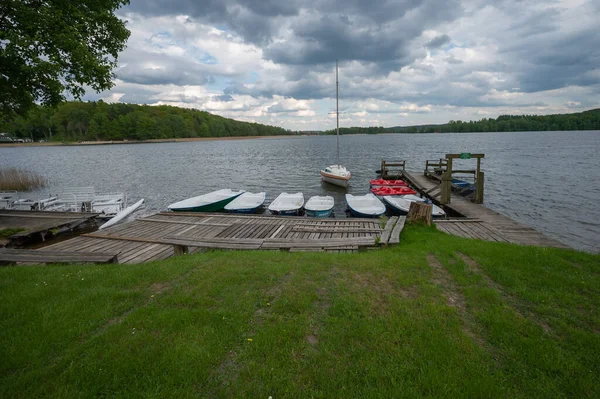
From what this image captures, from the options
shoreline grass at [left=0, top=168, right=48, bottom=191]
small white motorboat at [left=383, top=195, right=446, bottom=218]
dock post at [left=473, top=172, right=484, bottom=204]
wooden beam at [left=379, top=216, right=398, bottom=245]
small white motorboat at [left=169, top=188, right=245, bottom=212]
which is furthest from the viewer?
shoreline grass at [left=0, top=168, right=48, bottom=191]

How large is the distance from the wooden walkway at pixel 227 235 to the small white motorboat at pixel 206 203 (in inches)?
69.4

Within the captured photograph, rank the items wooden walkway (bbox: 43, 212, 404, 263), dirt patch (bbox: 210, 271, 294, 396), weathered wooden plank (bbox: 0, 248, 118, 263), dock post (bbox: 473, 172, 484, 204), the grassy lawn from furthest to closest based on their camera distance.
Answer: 1. dock post (bbox: 473, 172, 484, 204)
2. wooden walkway (bbox: 43, 212, 404, 263)
3. weathered wooden plank (bbox: 0, 248, 118, 263)
4. dirt patch (bbox: 210, 271, 294, 396)
5. the grassy lawn

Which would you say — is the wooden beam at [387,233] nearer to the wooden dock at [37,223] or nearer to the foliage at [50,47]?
the foliage at [50,47]

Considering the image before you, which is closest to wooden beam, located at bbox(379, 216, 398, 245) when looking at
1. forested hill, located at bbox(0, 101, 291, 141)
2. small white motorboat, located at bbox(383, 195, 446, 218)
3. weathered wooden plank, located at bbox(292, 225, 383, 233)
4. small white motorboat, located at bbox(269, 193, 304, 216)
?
weathered wooden plank, located at bbox(292, 225, 383, 233)

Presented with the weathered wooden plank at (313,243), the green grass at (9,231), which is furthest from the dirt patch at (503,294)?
the green grass at (9,231)

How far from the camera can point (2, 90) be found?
29.4ft

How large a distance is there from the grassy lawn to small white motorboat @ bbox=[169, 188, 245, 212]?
381 inches

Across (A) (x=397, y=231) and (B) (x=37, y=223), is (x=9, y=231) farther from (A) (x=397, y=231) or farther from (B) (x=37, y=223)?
(A) (x=397, y=231)

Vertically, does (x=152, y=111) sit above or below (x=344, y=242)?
above

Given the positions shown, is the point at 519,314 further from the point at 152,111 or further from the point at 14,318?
the point at 152,111

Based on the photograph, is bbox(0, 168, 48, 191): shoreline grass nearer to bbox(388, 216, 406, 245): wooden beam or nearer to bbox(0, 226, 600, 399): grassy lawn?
bbox(0, 226, 600, 399): grassy lawn

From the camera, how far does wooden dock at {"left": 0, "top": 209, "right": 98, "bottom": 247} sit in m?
12.1

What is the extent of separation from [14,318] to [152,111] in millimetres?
180655

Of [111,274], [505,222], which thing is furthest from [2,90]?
[505,222]
